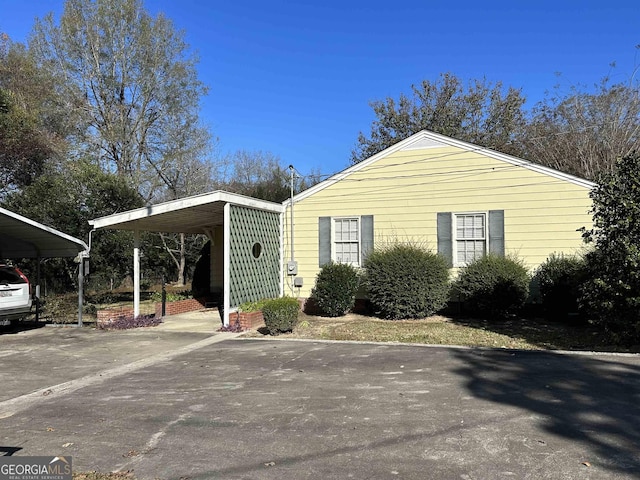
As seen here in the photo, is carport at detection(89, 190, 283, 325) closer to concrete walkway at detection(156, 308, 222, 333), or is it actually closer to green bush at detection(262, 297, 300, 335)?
concrete walkway at detection(156, 308, 222, 333)

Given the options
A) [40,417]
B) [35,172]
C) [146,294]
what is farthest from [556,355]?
[35,172]

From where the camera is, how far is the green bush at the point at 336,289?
12.0m

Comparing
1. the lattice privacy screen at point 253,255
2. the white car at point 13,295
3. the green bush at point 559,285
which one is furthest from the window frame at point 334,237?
the white car at point 13,295

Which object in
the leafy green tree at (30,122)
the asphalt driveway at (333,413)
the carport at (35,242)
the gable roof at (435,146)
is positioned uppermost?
the leafy green tree at (30,122)

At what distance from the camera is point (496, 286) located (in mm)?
11008

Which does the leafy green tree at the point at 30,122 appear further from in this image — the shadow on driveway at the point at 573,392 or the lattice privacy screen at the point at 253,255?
the shadow on driveway at the point at 573,392

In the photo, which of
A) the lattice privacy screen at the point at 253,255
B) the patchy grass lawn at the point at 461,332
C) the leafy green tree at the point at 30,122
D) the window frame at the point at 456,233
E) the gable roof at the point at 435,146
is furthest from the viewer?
the leafy green tree at the point at 30,122

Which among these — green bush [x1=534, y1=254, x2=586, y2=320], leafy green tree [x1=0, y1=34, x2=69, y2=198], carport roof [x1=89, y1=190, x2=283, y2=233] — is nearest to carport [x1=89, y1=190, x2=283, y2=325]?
carport roof [x1=89, y1=190, x2=283, y2=233]

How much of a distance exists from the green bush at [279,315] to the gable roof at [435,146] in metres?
4.75

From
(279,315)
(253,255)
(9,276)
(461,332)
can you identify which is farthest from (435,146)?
(9,276)

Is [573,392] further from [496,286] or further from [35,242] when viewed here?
[35,242]

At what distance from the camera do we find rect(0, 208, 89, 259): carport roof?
10547 mm

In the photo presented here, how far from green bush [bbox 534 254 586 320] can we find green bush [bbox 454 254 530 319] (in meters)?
0.44

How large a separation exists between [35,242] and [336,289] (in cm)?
781
